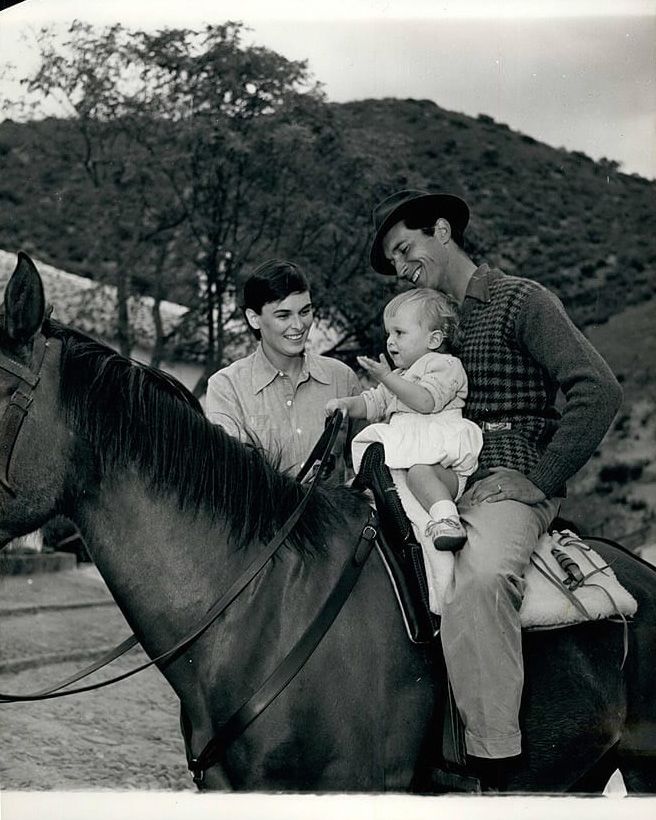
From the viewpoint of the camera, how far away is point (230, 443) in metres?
2.50

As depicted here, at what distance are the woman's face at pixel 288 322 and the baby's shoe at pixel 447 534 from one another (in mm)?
1037

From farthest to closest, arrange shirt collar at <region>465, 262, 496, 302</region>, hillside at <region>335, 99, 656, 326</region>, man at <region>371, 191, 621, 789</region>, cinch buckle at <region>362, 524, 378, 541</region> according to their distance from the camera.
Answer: hillside at <region>335, 99, 656, 326</region>, shirt collar at <region>465, 262, 496, 302</region>, cinch buckle at <region>362, 524, 378, 541</region>, man at <region>371, 191, 621, 789</region>

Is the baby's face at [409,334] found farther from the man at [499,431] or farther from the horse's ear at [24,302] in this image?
the horse's ear at [24,302]

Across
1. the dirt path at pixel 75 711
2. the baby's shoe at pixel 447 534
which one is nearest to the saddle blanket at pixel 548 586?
the baby's shoe at pixel 447 534

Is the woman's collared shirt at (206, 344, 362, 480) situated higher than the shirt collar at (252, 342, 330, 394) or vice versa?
the shirt collar at (252, 342, 330, 394)

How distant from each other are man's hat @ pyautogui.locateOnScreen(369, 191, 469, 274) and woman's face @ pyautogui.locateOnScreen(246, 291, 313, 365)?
35 cm

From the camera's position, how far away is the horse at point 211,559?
2.24 meters

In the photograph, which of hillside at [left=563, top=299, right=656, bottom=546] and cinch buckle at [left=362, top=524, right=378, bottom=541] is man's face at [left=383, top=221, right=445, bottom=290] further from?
hillside at [left=563, top=299, right=656, bottom=546]

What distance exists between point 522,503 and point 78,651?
19.7ft

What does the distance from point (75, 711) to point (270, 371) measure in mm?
4532

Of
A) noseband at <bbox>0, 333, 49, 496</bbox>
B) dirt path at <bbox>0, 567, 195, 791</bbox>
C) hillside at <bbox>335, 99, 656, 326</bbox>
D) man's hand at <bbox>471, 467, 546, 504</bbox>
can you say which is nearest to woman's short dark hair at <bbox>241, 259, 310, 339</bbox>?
man's hand at <bbox>471, 467, 546, 504</bbox>

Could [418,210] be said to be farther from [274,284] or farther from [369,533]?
[369,533]

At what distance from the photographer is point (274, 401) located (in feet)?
10.9

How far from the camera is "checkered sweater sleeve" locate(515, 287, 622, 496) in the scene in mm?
2619
